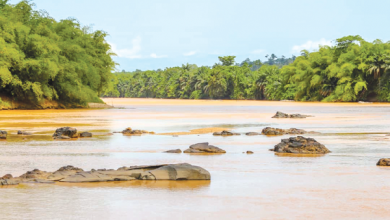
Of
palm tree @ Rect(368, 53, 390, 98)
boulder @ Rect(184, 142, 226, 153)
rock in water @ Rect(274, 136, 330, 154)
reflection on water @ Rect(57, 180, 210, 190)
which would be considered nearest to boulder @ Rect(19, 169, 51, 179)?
reflection on water @ Rect(57, 180, 210, 190)

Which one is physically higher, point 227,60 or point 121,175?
point 227,60

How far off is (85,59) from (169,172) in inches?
1679

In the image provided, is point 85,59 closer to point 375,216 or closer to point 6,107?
point 6,107

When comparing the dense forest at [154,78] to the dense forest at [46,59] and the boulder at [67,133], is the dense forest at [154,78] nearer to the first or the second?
the dense forest at [46,59]

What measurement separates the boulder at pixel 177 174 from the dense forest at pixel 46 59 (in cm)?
3154

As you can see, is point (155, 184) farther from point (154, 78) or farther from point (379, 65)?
point (154, 78)

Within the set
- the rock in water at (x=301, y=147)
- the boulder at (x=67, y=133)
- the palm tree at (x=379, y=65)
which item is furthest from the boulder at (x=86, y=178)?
the palm tree at (x=379, y=65)

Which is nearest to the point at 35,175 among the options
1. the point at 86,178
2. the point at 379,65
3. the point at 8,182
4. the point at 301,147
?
the point at 8,182

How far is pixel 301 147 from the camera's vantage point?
13.9 meters

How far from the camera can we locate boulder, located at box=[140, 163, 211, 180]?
962 cm

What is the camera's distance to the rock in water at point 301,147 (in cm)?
1371

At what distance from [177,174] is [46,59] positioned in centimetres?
3484

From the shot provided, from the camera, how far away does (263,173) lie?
1057 cm

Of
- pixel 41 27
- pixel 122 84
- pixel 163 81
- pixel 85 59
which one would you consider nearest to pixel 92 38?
pixel 85 59
